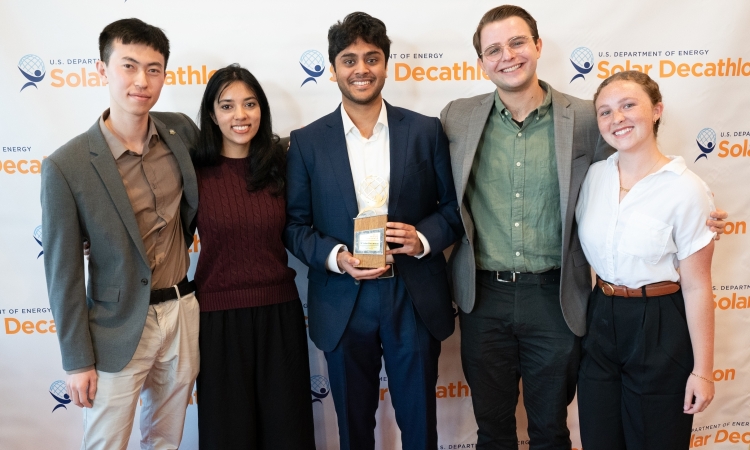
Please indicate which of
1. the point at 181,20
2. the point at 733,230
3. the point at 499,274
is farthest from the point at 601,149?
the point at 181,20

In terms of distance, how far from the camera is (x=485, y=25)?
216cm

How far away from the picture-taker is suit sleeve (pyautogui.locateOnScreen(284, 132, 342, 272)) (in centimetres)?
217

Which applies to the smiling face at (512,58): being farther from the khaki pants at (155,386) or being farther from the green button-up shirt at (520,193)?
Answer: the khaki pants at (155,386)

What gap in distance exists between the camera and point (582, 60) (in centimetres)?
269

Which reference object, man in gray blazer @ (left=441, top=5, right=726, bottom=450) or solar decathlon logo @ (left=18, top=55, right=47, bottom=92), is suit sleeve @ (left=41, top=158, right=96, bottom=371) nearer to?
solar decathlon logo @ (left=18, top=55, right=47, bottom=92)

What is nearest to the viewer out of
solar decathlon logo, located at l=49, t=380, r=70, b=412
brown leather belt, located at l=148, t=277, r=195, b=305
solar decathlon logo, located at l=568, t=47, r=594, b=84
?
brown leather belt, located at l=148, t=277, r=195, b=305

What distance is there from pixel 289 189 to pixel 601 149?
1328 mm

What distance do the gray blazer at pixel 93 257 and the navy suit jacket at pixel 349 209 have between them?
65cm

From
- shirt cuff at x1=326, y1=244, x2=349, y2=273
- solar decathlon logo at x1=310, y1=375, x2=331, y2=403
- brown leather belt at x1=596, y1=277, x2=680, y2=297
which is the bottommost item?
solar decathlon logo at x1=310, y1=375, x2=331, y2=403

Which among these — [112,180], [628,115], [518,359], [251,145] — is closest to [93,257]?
[112,180]

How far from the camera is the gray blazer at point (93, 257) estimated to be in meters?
1.83

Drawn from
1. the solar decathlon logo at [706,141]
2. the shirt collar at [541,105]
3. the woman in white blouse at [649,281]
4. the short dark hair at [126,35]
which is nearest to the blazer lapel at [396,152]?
the shirt collar at [541,105]

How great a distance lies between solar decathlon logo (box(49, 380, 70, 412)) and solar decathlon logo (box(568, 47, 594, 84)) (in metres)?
3.22

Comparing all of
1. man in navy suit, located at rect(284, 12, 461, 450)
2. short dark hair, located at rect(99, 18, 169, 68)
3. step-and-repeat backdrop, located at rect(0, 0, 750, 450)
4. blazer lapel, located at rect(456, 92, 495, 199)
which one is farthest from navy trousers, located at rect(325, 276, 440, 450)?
short dark hair, located at rect(99, 18, 169, 68)
